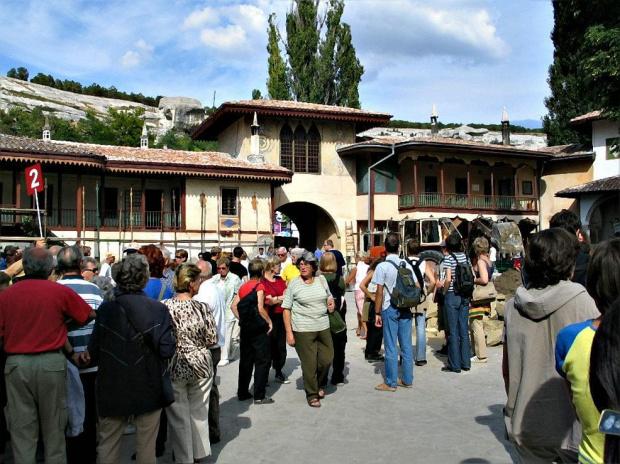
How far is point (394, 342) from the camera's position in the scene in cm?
708

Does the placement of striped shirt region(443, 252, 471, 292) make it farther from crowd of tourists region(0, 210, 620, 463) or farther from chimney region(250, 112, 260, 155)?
chimney region(250, 112, 260, 155)

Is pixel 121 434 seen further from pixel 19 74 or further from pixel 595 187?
pixel 19 74

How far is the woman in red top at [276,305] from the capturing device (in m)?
7.22

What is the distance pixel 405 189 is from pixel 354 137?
3651 mm

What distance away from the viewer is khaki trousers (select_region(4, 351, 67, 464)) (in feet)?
13.5

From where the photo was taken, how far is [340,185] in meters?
28.2

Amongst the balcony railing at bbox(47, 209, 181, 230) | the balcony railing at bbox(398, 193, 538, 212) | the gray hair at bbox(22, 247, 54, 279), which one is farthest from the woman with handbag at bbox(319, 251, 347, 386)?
the balcony railing at bbox(398, 193, 538, 212)

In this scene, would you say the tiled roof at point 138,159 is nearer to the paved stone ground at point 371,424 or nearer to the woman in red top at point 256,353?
the paved stone ground at point 371,424

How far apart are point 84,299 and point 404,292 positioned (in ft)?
12.3

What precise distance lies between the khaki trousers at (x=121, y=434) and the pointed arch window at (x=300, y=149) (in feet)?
77.1

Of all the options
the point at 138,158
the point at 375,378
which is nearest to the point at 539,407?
the point at 375,378

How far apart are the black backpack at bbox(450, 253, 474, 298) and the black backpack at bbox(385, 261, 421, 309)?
3.29 feet

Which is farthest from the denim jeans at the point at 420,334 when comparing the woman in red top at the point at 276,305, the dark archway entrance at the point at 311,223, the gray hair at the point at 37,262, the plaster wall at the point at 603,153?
the plaster wall at the point at 603,153

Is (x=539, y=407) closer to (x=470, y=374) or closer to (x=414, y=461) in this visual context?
(x=414, y=461)
